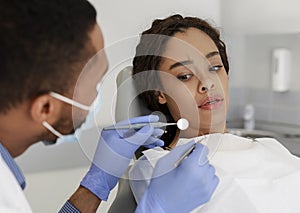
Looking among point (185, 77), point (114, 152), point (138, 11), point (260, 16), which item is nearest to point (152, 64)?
point (185, 77)

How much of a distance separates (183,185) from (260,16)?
1098mm

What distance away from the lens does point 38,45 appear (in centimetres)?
56

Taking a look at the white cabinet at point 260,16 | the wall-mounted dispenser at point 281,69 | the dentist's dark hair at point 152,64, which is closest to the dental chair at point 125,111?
the dentist's dark hair at point 152,64

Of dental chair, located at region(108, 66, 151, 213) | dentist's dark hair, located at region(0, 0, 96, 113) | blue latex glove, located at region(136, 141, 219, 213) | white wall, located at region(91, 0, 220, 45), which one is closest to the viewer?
dentist's dark hair, located at region(0, 0, 96, 113)

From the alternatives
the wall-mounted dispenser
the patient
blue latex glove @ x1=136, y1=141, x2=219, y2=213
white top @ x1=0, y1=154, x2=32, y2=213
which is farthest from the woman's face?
the wall-mounted dispenser

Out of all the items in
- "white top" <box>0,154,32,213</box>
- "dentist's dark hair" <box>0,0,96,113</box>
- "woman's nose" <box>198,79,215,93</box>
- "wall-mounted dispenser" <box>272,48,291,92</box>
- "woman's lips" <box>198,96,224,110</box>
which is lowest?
"wall-mounted dispenser" <box>272,48,291,92</box>

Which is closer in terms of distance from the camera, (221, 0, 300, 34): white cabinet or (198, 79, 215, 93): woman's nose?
(198, 79, 215, 93): woman's nose

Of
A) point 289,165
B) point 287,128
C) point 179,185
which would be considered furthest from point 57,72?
point 287,128

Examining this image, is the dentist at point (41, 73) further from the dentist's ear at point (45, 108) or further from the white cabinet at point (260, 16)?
the white cabinet at point (260, 16)

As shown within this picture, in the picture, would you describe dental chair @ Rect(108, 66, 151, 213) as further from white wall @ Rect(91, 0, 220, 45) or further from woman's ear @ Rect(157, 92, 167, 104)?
white wall @ Rect(91, 0, 220, 45)

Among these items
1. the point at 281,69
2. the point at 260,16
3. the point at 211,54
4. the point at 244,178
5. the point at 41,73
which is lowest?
the point at 281,69

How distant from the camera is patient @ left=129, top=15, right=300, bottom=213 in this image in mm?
939

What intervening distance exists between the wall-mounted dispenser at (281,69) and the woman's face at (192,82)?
3.81 ft

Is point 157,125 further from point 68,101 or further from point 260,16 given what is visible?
point 260,16
